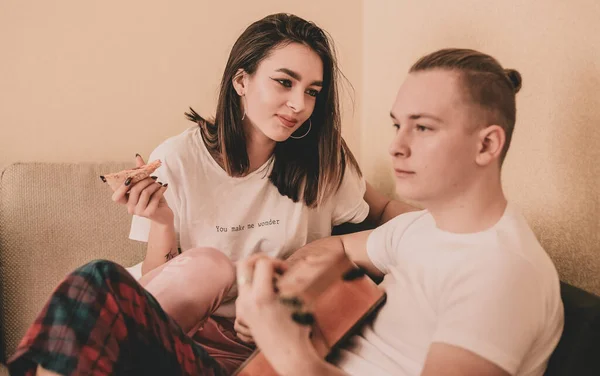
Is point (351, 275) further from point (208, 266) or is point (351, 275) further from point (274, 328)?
point (208, 266)

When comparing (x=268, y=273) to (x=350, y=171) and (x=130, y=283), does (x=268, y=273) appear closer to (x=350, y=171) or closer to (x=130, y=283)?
(x=130, y=283)

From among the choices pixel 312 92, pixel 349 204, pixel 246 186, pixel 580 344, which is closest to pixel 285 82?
pixel 312 92

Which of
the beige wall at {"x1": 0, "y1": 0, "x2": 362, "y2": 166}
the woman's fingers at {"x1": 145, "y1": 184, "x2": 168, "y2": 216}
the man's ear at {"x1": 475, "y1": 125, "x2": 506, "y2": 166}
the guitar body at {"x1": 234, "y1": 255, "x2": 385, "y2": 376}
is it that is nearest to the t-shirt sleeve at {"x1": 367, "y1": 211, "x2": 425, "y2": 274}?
the guitar body at {"x1": 234, "y1": 255, "x2": 385, "y2": 376}

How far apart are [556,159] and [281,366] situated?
2.35 feet

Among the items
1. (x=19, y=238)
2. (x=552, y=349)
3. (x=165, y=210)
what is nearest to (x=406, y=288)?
(x=552, y=349)

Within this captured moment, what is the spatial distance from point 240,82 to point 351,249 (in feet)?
1.80

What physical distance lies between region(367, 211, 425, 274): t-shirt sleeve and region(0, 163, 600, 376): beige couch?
39 centimetres

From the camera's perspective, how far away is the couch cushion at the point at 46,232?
1393 millimetres

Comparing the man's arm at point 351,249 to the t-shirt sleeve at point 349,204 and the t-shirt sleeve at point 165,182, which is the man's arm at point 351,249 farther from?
the t-shirt sleeve at point 165,182

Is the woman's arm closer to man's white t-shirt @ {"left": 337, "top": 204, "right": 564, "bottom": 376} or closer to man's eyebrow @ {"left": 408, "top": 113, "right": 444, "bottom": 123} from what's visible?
man's white t-shirt @ {"left": 337, "top": 204, "right": 564, "bottom": 376}

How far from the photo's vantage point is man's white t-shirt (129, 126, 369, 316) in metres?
1.32

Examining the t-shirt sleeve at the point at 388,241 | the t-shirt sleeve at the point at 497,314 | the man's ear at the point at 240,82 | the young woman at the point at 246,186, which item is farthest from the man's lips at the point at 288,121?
the t-shirt sleeve at the point at 497,314

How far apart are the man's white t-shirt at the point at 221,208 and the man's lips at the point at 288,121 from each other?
0.55 feet

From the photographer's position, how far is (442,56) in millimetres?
854
